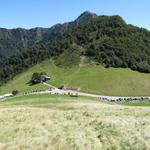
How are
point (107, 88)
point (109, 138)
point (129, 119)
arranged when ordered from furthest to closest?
1. point (107, 88)
2. point (129, 119)
3. point (109, 138)

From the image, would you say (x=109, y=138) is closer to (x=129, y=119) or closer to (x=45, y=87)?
(x=129, y=119)

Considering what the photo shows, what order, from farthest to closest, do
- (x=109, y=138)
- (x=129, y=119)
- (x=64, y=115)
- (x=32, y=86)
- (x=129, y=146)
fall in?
1. (x=32, y=86)
2. (x=64, y=115)
3. (x=129, y=119)
4. (x=109, y=138)
5. (x=129, y=146)

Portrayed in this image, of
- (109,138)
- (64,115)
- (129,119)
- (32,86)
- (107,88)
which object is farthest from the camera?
(32,86)

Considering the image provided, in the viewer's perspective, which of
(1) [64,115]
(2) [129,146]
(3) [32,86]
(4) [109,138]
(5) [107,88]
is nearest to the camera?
(2) [129,146]

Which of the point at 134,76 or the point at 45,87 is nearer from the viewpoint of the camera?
the point at 45,87

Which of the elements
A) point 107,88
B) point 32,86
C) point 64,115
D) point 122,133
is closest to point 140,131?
point 122,133

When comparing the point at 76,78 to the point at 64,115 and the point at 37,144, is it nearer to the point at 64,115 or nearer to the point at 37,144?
the point at 64,115

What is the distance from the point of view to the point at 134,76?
197500 mm

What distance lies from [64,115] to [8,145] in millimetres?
13647

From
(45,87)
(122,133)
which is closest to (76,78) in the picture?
(45,87)

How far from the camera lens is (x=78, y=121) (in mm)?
39031

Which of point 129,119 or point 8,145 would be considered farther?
point 129,119

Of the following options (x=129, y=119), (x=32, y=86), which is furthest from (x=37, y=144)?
(x=32, y=86)

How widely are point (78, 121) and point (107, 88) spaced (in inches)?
5645
